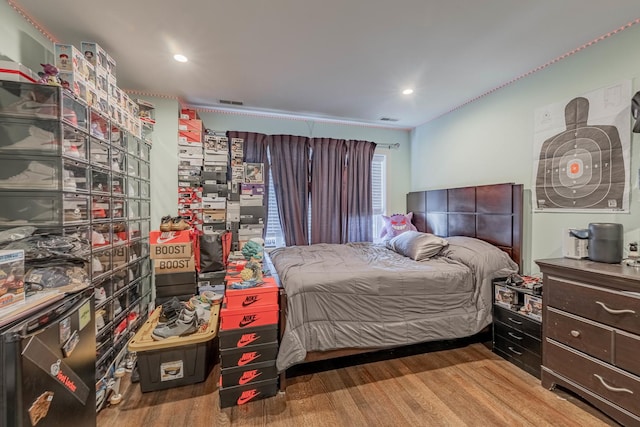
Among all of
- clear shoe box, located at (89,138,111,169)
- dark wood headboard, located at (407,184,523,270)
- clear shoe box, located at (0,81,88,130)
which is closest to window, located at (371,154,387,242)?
dark wood headboard, located at (407,184,523,270)

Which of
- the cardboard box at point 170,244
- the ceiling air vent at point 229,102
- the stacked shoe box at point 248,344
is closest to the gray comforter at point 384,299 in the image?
the stacked shoe box at point 248,344

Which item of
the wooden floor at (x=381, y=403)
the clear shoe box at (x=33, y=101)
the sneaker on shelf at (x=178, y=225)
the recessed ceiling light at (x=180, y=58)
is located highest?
the recessed ceiling light at (x=180, y=58)

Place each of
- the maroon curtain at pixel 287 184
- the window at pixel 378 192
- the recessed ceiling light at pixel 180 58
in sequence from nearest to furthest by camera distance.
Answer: the recessed ceiling light at pixel 180 58 → the maroon curtain at pixel 287 184 → the window at pixel 378 192

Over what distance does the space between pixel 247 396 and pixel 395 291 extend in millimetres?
1280

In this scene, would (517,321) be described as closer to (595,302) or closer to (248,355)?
(595,302)

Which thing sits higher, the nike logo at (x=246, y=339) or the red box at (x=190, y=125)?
the red box at (x=190, y=125)

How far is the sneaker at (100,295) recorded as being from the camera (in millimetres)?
1889

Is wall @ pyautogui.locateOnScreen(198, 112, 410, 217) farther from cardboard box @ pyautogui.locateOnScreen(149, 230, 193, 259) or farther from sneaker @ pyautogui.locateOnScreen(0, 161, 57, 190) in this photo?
sneaker @ pyautogui.locateOnScreen(0, 161, 57, 190)

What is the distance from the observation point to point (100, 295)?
76.0 inches

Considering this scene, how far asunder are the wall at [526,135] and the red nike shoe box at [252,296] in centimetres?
244

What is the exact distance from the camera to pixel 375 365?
88.2 inches

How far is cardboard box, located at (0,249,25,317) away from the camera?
0.95 m

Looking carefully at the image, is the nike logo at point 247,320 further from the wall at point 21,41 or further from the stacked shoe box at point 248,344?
the wall at point 21,41

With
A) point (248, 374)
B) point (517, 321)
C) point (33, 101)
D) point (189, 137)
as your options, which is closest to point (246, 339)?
point (248, 374)
